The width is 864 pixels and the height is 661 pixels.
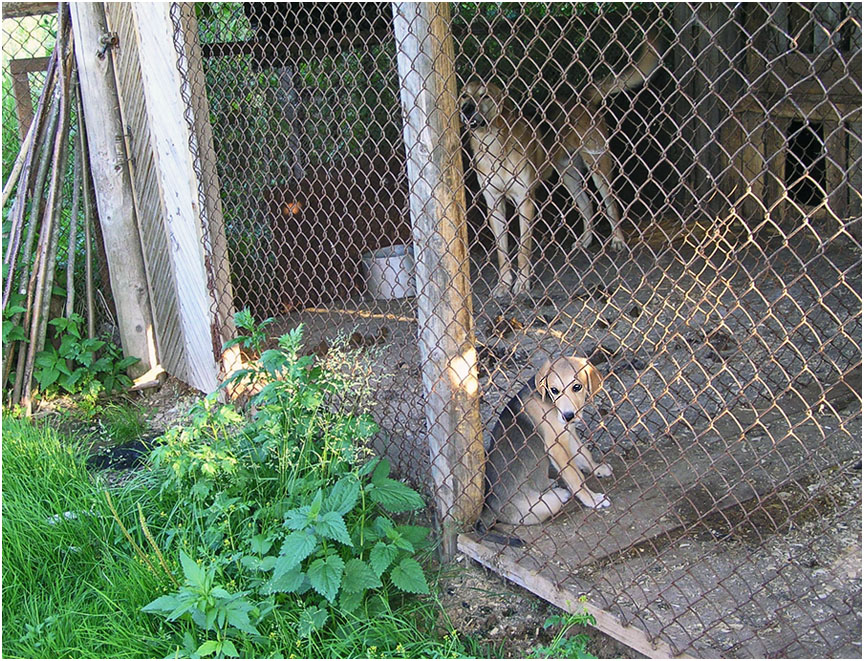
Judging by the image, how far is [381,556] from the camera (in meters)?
2.96

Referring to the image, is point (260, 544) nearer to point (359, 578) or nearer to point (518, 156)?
point (359, 578)

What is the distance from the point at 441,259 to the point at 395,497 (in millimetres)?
902

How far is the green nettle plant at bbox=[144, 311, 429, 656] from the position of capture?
283 centimetres

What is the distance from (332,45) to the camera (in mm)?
6426

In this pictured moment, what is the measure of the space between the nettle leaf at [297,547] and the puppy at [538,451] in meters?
0.73

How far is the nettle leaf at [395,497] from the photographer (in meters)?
3.05

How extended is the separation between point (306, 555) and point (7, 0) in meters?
4.14

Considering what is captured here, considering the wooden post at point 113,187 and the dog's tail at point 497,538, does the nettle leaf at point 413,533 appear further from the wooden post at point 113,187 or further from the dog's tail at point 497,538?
the wooden post at point 113,187

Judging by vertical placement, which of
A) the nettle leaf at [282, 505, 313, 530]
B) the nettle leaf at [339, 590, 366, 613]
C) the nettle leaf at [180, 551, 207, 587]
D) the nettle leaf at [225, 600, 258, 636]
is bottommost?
the nettle leaf at [339, 590, 366, 613]

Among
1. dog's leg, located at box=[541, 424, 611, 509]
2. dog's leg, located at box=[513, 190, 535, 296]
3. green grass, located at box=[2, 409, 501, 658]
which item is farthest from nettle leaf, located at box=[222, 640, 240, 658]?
dog's leg, located at box=[513, 190, 535, 296]

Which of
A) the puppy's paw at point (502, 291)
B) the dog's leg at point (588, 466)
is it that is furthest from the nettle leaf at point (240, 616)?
the puppy's paw at point (502, 291)

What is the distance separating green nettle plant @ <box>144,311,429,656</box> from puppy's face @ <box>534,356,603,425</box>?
26.6 inches

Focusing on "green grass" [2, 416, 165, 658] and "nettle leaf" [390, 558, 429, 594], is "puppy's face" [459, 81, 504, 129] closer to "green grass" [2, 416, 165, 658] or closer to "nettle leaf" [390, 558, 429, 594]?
"green grass" [2, 416, 165, 658]

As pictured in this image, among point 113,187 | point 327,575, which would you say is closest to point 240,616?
point 327,575
